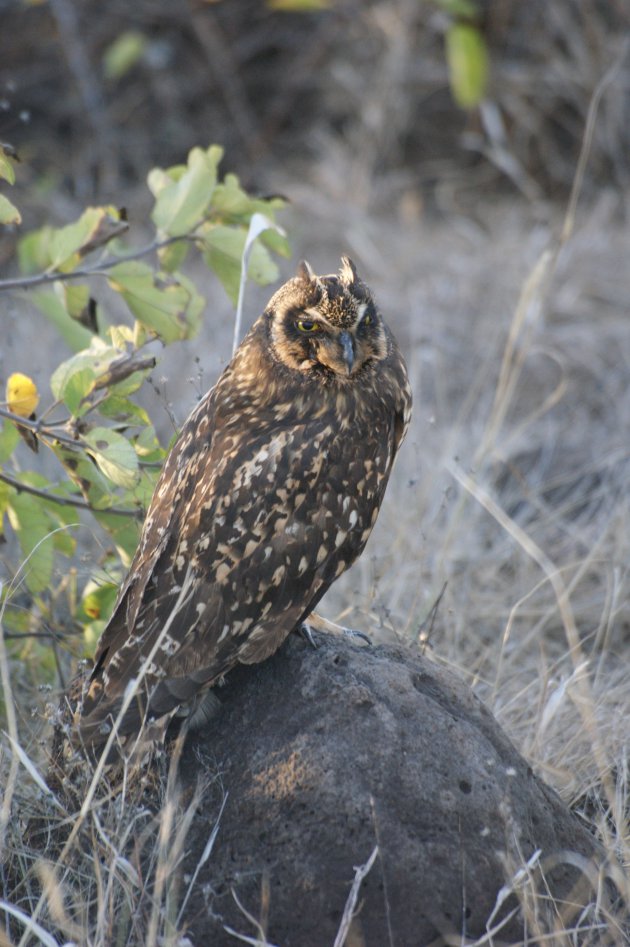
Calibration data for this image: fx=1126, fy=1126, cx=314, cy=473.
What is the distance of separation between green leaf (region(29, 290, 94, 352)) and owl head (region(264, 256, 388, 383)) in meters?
0.79

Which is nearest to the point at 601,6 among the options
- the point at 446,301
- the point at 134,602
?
the point at 446,301

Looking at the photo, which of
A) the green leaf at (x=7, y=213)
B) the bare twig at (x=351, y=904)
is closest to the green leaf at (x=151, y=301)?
the green leaf at (x=7, y=213)

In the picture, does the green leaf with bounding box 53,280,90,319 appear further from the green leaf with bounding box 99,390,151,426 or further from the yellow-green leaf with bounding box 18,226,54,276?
the green leaf with bounding box 99,390,151,426

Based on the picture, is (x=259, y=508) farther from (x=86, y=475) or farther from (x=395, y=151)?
(x=395, y=151)

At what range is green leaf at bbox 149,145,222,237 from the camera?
3459 millimetres

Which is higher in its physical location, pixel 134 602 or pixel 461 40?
pixel 461 40

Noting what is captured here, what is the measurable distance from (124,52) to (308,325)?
20.8ft

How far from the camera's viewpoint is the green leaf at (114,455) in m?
2.95

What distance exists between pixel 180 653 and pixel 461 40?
→ 19.0ft

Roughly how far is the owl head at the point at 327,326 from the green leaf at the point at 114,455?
499mm

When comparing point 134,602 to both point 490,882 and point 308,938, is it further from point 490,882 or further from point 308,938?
point 490,882

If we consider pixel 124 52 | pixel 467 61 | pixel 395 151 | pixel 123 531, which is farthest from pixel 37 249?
pixel 395 151

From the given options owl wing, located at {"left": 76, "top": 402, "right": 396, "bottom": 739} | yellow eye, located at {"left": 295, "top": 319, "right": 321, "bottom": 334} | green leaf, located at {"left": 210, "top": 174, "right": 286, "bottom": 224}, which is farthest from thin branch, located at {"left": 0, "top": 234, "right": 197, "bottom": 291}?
owl wing, located at {"left": 76, "top": 402, "right": 396, "bottom": 739}

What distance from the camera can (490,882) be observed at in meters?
2.60
